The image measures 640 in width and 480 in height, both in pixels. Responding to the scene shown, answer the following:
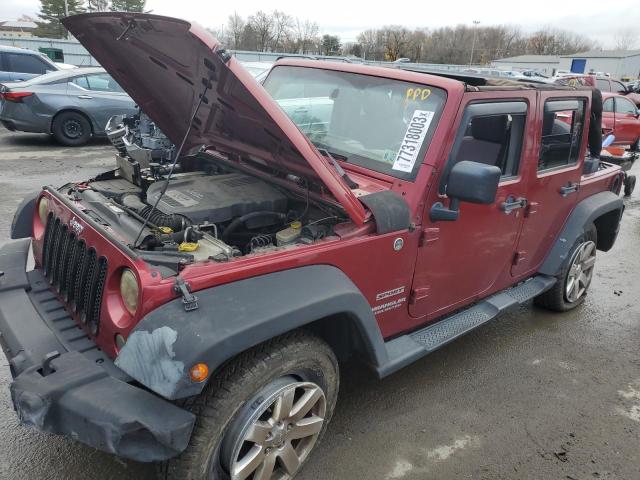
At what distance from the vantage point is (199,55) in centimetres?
233

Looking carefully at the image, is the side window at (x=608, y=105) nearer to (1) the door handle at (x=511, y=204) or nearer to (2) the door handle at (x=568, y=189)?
(2) the door handle at (x=568, y=189)

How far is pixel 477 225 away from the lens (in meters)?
3.23

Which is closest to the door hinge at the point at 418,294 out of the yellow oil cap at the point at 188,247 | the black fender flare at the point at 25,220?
the yellow oil cap at the point at 188,247

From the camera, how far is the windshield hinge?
1.99m

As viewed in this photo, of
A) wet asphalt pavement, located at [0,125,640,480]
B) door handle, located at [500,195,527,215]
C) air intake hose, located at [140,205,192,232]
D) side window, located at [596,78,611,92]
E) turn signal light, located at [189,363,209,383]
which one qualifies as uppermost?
side window, located at [596,78,611,92]

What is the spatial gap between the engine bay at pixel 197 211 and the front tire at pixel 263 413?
491 mm

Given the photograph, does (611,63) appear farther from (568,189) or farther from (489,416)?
(489,416)

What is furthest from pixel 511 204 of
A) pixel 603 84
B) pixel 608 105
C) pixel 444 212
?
pixel 603 84

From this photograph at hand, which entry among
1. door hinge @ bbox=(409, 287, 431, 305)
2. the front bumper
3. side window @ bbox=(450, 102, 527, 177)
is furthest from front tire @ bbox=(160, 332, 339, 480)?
side window @ bbox=(450, 102, 527, 177)

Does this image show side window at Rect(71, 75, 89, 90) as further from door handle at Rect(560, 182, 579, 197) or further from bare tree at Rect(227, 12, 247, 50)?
bare tree at Rect(227, 12, 247, 50)

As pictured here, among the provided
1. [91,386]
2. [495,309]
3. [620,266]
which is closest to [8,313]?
[91,386]

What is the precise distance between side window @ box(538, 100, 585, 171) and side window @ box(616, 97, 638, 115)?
10.6 metres

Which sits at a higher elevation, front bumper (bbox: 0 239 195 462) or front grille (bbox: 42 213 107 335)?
front grille (bbox: 42 213 107 335)

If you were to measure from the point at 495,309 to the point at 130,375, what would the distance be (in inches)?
99.1
